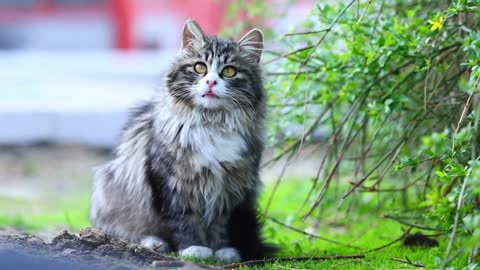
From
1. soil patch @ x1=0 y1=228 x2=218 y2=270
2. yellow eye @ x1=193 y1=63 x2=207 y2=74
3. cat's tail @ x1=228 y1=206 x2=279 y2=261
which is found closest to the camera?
soil patch @ x1=0 y1=228 x2=218 y2=270

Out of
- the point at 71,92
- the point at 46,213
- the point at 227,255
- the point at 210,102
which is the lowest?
the point at 46,213

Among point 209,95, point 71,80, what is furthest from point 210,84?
point 71,80

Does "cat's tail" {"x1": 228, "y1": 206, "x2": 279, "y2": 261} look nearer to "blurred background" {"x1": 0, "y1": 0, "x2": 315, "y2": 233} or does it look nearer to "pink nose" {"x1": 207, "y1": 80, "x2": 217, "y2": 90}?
"pink nose" {"x1": 207, "y1": 80, "x2": 217, "y2": 90}

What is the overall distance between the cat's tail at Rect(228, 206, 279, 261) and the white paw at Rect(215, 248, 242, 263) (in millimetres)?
64

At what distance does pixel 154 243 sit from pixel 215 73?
2.85 ft

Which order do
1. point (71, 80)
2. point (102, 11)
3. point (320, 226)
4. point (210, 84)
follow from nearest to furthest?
point (210, 84) < point (320, 226) < point (71, 80) < point (102, 11)

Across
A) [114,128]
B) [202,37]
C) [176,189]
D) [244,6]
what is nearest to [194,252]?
[176,189]

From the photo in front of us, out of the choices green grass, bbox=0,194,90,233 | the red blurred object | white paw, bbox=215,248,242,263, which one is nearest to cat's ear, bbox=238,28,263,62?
white paw, bbox=215,248,242,263

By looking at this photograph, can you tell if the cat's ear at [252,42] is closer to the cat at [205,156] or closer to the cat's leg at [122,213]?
the cat at [205,156]

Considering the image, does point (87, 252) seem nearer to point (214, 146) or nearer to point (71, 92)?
point (214, 146)

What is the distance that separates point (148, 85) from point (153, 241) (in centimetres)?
766

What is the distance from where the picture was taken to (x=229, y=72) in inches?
160

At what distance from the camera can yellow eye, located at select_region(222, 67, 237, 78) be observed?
4.04m

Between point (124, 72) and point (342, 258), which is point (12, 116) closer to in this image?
point (124, 72)
